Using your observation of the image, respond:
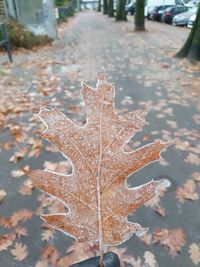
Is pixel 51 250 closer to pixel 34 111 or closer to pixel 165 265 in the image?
pixel 165 265

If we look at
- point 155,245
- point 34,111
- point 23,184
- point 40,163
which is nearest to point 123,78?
point 34,111

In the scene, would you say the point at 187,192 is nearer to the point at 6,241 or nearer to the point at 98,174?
the point at 6,241

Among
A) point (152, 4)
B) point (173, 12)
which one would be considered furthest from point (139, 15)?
point (152, 4)

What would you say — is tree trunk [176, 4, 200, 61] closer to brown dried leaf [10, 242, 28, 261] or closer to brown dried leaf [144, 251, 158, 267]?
brown dried leaf [144, 251, 158, 267]

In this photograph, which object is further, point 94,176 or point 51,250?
point 51,250

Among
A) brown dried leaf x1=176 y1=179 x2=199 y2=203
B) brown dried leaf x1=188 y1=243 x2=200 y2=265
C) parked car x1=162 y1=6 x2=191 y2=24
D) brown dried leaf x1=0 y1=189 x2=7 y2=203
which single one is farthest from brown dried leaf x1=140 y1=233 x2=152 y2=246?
parked car x1=162 y1=6 x2=191 y2=24

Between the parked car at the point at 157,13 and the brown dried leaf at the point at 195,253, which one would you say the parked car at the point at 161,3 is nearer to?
the parked car at the point at 157,13
